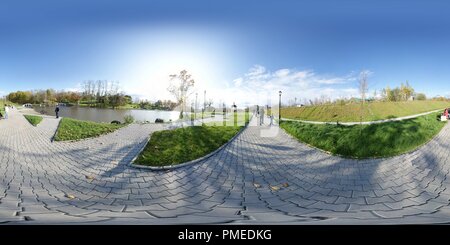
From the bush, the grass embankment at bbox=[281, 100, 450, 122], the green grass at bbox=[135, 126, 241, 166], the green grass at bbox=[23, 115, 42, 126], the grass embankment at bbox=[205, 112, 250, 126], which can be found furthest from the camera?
the grass embankment at bbox=[205, 112, 250, 126]

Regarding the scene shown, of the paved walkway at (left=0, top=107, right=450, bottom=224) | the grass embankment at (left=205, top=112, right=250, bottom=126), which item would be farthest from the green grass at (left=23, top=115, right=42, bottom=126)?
the grass embankment at (left=205, top=112, right=250, bottom=126)

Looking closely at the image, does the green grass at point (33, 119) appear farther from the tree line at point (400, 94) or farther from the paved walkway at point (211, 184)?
the tree line at point (400, 94)

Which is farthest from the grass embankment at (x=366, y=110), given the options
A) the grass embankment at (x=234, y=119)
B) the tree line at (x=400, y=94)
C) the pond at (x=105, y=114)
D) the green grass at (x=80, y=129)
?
the green grass at (x=80, y=129)

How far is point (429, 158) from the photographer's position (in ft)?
11.1

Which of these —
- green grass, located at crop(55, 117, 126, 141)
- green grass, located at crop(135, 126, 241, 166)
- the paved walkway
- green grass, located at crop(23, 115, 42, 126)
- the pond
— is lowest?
the paved walkway

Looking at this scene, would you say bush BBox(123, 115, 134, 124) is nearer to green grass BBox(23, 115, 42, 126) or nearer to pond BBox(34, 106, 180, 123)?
pond BBox(34, 106, 180, 123)

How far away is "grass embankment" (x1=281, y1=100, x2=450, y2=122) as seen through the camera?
135 inches

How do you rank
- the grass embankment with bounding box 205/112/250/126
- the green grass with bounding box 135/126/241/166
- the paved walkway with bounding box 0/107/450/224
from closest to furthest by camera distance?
the paved walkway with bounding box 0/107/450/224
the green grass with bounding box 135/126/241/166
the grass embankment with bounding box 205/112/250/126

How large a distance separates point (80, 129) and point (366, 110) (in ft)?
18.9

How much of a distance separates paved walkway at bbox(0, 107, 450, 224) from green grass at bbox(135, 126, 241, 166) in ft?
0.70

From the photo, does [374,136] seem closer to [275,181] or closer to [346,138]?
[346,138]

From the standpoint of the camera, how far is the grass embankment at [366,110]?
3.43 meters
